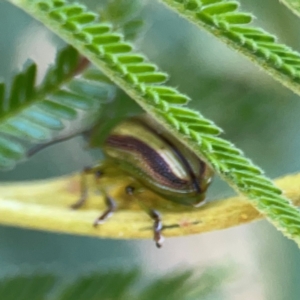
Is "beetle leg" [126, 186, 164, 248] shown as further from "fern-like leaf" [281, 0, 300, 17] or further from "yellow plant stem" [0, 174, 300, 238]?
"fern-like leaf" [281, 0, 300, 17]

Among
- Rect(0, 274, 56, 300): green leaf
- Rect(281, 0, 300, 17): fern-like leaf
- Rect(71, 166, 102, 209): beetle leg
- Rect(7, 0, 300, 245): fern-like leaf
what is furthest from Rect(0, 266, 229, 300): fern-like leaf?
Rect(281, 0, 300, 17): fern-like leaf

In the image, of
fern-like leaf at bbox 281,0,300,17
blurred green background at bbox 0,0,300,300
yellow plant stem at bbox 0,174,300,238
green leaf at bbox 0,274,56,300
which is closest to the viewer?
fern-like leaf at bbox 281,0,300,17

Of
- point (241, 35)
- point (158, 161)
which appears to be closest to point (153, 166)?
point (158, 161)

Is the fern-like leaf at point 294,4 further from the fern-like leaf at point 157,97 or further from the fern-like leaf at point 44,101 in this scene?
the fern-like leaf at point 44,101

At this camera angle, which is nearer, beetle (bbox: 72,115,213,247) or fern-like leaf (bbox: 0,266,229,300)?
beetle (bbox: 72,115,213,247)

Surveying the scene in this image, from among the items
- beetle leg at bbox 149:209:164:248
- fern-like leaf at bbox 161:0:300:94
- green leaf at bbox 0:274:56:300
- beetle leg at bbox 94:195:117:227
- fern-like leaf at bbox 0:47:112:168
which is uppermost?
fern-like leaf at bbox 161:0:300:94

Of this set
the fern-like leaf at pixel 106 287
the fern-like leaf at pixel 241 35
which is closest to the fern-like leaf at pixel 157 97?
the fern-like leaf at pixel 241 35
